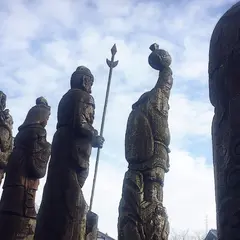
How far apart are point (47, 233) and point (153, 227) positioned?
142 cm

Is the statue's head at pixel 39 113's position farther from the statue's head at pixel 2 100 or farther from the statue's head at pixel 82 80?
the statue's head at pixel 82 80

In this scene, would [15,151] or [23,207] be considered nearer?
[23,207]

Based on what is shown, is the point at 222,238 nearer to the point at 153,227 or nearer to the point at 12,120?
the point at 153,227

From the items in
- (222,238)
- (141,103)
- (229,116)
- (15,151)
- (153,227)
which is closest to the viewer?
(222,238)

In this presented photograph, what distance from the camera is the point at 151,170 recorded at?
5.94 meters

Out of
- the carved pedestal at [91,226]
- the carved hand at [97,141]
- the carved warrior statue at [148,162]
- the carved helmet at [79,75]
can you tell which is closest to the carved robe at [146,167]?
the carved warrior statue at [148,162]

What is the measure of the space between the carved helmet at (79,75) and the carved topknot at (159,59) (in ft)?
3.87

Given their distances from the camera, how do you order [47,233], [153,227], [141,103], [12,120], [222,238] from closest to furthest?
[222,238]
[47,233]
[153,227]
[141,103]
[12,120]

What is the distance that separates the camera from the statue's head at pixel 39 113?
7.67 metres

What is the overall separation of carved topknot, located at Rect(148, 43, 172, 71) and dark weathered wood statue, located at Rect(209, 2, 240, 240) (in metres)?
4.84

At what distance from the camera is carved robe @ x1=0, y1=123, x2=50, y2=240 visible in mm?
6660

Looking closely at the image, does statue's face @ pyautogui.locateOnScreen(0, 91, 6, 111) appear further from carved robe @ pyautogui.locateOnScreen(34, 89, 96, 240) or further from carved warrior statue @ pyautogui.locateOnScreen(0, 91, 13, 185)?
carved robe @ pyautogui.locateOnScreen(34, 89, 96, 240)

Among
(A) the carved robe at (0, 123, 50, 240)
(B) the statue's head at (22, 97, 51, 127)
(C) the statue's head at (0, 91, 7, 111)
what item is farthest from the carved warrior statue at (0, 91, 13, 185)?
(A) the carved robe at (0, 123, 50, 240)

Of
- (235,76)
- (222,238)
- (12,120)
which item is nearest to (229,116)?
(235,76)
